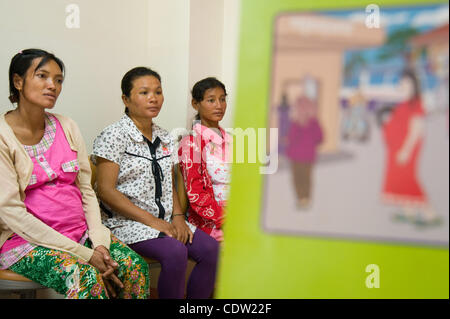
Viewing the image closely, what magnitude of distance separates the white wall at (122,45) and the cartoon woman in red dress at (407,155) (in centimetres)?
162

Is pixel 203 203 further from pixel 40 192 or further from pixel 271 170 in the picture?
pixel 271 170

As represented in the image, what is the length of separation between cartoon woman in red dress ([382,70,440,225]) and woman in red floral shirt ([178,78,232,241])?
1.30m

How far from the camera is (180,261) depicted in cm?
172

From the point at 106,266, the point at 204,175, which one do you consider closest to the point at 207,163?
the point at 204,175

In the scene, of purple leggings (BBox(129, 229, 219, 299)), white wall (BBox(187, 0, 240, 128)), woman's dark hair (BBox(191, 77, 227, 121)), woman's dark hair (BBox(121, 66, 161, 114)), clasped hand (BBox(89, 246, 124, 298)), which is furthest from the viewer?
white wall (BBox(187, 0, 240, 128))

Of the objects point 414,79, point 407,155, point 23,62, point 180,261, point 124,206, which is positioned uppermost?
point 23,62

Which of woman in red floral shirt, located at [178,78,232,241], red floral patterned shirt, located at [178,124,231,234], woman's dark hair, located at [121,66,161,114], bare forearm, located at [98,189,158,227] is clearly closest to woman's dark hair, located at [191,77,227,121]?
woman in red floral shirt, located at [178,78,232,241]

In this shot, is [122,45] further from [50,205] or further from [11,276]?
[11,276]

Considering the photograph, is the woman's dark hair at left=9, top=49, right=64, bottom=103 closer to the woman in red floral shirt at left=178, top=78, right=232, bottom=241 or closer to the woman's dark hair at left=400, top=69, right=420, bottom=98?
the woman in red floral shirt at left=178, top=78, right=232, bottom=241

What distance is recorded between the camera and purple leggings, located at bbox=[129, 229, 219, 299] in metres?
1.71

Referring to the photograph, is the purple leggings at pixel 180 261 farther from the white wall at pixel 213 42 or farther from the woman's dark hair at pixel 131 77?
the white wall at pixel 213 42

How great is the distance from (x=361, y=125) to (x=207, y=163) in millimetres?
1339

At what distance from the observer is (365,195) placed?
729 mm
